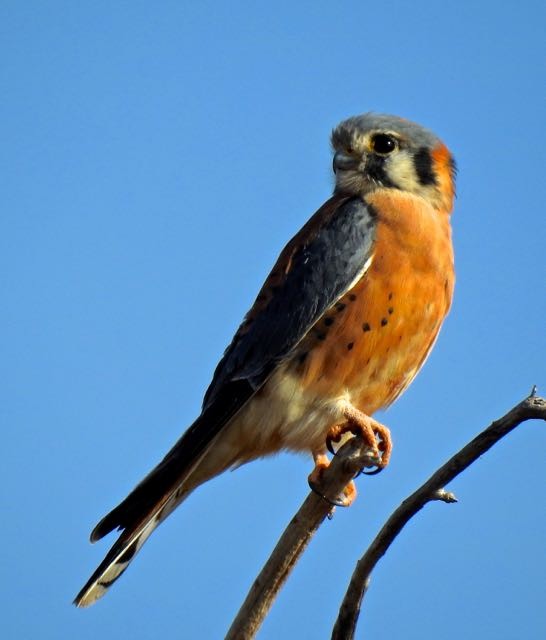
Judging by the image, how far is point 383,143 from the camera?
4.89m

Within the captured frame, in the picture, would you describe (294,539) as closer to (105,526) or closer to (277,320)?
(105,526)

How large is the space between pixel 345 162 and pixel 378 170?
0.18 meters

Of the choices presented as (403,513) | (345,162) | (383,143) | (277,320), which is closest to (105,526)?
(277,320)

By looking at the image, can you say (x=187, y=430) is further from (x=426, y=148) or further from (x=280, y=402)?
(x=426, y=148)

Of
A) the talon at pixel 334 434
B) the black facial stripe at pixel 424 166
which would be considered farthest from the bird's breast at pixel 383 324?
the black facial stripe at pixel 424 166

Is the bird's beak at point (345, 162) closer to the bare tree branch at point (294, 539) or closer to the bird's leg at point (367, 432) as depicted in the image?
the bird's leg at point (367, 432)

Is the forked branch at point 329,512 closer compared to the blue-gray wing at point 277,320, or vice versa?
the forked branch at point 329,512

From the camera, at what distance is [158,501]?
159 inches

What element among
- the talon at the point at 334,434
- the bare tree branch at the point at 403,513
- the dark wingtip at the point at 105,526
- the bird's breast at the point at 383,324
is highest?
the bird's breast at the point at 383,324

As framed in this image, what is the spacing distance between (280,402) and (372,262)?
716 mm

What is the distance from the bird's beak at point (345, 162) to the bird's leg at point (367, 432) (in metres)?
1.25

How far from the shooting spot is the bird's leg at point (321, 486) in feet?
12.4

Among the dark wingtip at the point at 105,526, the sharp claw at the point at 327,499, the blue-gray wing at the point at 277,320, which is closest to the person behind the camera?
the sharp claw at the point at 327,499

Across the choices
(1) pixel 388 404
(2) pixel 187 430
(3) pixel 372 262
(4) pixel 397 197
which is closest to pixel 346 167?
(4) pixel 397 197
